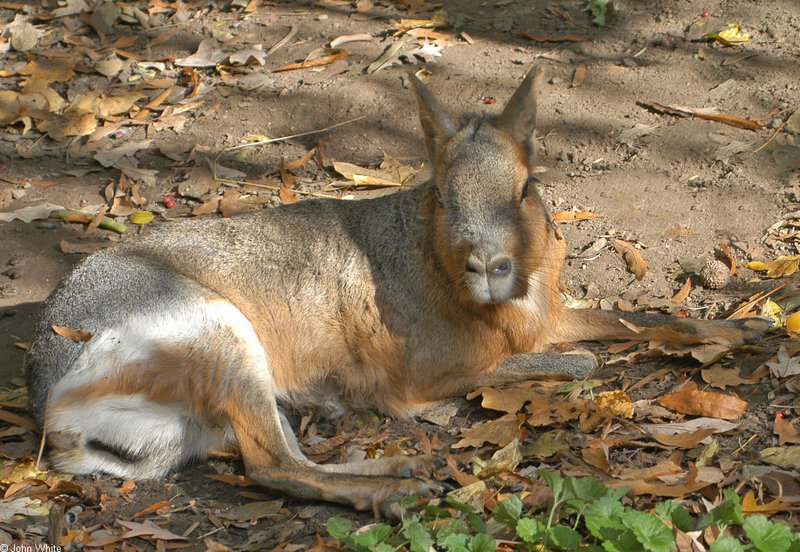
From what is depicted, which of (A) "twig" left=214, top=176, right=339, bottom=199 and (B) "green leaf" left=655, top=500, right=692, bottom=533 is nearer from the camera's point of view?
(B) "green leaf" left=655, top=500, right=692, bottom=533

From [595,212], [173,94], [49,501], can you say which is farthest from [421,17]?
[49,501]

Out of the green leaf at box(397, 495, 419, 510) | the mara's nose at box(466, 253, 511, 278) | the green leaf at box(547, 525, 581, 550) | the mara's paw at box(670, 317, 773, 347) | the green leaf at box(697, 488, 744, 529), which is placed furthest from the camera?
the mara's paw at box(670, 317, 773, 347)

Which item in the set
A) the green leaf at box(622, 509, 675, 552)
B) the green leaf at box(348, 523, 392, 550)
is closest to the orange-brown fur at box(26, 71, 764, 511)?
the green leaf at box(348, 523, 392, 550)

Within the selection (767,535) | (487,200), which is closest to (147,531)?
(487,200)

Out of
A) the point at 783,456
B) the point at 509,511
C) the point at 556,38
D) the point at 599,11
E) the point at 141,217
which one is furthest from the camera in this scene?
the point at 599,11

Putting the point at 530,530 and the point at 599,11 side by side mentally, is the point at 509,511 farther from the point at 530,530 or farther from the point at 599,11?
the point at 599,11

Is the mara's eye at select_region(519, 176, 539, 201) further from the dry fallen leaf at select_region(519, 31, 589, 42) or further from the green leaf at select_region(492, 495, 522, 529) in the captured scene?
the dry fallen leaf at select_region(519, 31, 589, 42)

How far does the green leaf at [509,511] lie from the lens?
279 cm

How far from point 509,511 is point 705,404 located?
4.06 ft

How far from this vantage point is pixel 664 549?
2.39 m

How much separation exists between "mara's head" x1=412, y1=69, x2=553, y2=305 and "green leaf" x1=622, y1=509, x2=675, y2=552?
1.27 meters

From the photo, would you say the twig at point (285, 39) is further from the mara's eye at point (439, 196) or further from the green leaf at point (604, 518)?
the green leaf at point (604, 518)

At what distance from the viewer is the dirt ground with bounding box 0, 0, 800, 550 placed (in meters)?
4.79

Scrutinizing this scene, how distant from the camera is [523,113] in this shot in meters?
3.89
